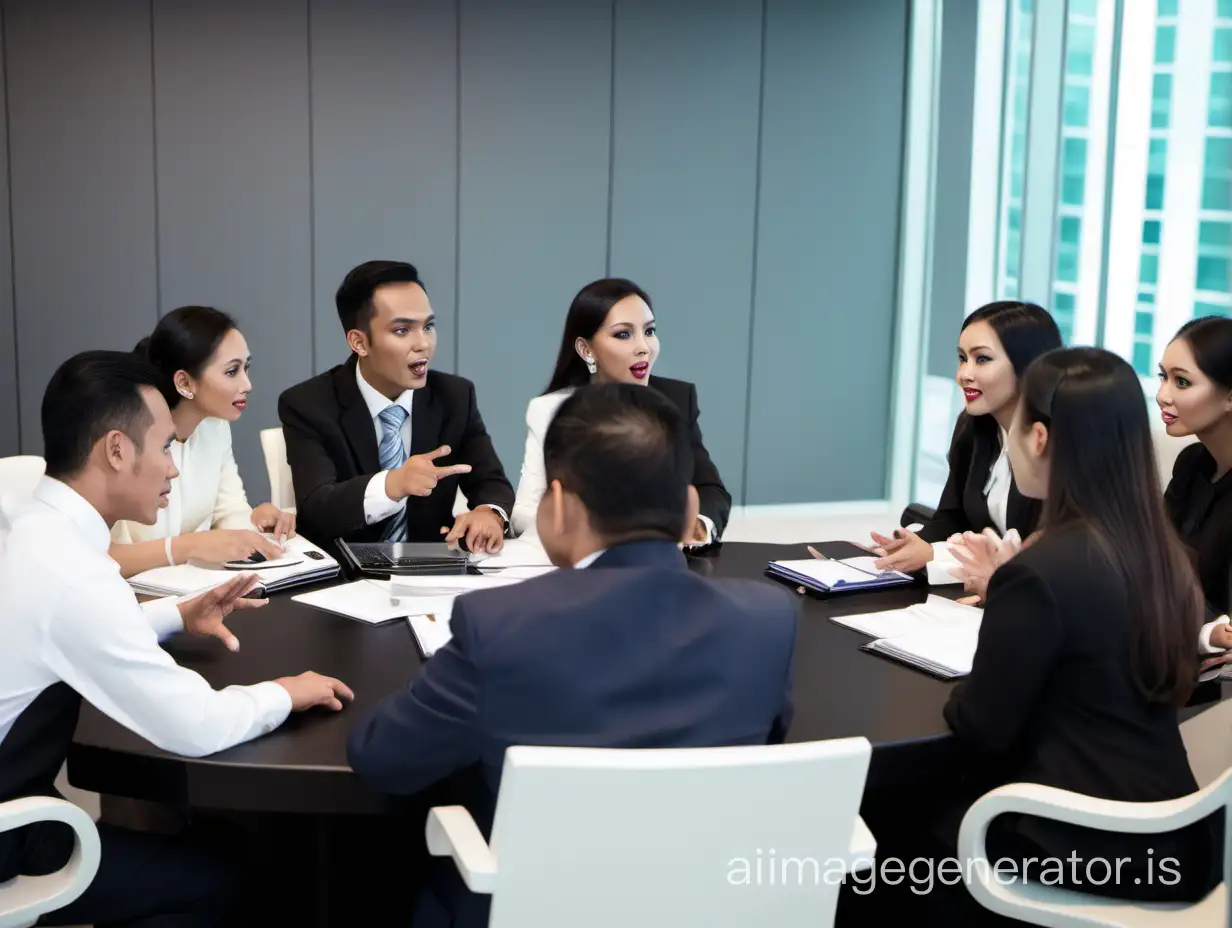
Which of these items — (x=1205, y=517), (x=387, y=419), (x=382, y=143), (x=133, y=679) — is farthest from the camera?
(x=382, y=143)

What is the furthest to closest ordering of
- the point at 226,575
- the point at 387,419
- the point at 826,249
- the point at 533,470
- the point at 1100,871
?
the point at 826,249 < the point at 387,419 < the point at 533,470 < the point at 226,575 < the point at 1100,871

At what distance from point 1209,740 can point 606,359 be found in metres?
1.88

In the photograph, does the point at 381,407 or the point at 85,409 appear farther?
the point at 381,407

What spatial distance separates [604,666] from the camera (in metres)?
1.65

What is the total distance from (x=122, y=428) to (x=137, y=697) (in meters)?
0.46

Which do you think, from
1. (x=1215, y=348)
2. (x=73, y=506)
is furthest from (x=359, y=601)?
(x=1215, y=348)

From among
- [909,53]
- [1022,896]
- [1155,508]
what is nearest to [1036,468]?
[1155,508]

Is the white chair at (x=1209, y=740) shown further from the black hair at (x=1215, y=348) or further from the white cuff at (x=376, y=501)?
the white cuff at (x=376, y=501)

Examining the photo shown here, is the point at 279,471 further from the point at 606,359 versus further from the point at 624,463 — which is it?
the point at 624,463

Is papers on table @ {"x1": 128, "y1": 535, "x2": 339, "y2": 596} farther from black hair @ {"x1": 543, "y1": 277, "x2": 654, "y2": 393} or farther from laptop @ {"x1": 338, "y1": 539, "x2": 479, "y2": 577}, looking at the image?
black hair @ {"x1": 543, "y1": 277, "x2": 654, "y2": 393}

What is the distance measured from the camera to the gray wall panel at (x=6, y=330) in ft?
19.0

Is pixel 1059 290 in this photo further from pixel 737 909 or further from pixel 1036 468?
pixel 737 909

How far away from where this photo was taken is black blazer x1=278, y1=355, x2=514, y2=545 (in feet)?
11.5

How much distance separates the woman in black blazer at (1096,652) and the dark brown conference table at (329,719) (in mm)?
110
